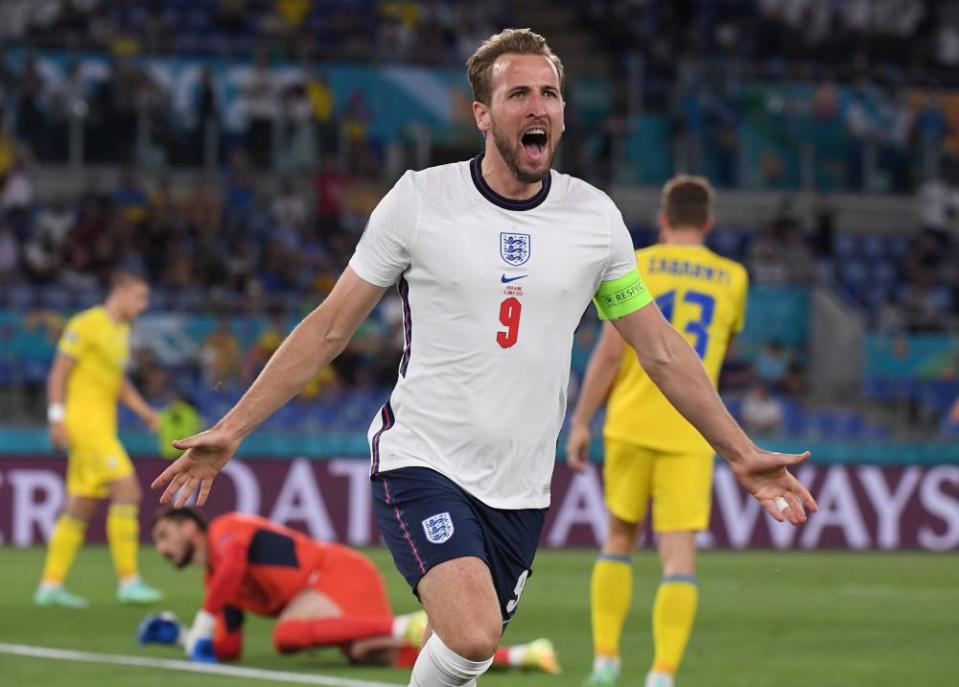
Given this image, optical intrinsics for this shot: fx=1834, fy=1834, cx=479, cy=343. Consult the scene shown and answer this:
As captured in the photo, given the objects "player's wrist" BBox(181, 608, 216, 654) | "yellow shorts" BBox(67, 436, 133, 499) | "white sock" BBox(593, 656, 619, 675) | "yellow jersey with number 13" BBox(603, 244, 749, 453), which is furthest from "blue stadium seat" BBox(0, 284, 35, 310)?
"white sock" BBox(593, 656, 619, 675)

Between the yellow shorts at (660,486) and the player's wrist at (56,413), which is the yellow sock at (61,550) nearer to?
the player's wrist at (56,413)

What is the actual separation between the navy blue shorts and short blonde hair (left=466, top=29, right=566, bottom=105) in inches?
46.5

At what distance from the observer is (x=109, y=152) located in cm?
2347

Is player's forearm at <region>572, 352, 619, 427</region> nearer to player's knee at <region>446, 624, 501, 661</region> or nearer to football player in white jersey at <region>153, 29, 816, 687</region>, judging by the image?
football player in white jersey at <region>153, 29, 816, 687</region>

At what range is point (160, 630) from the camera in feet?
33.8

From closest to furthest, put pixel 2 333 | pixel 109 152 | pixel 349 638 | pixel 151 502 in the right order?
pixel 349 638
pixel 151 502
pixel 2 333
pixel 109 152

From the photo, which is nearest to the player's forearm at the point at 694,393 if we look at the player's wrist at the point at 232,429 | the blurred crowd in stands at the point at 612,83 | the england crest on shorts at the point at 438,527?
the england crest on shorts at the point at 438,527

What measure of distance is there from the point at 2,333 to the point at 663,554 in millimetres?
12390

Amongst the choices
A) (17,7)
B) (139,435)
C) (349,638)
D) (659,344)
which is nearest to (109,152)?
(17,7)

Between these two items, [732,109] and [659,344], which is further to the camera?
[732,109]

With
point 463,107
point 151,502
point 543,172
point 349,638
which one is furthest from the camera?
point 463,107

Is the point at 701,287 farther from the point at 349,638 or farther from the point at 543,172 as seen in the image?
the point at 543,172

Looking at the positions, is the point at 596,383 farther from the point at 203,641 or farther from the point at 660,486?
the point at 203,641

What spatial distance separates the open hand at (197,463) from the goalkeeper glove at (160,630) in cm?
515
